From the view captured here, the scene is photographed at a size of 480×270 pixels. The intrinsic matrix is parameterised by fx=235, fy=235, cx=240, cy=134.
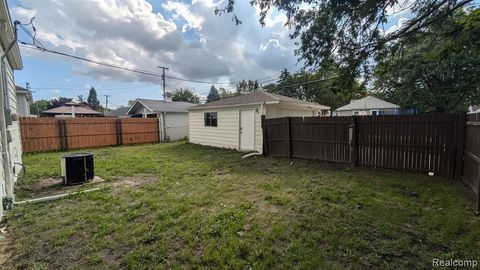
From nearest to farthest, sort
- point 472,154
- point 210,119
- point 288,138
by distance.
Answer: point 472,154
point 288,138
point 210,119

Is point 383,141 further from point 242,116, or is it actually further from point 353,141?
point 242,116

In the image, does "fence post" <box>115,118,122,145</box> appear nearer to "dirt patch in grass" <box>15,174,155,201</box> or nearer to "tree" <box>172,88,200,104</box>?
"dirt patch in grass" <box>15,174,155,201</box>

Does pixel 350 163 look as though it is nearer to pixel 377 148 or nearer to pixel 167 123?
pixel 377 148

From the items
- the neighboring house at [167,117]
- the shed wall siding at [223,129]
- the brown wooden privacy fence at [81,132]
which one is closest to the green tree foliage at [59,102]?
the neighboring house at [167,117]

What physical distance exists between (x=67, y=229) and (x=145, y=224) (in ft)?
3.68

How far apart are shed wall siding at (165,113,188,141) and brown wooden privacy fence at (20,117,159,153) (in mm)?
1090

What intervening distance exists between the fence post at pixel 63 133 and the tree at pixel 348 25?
12847mm

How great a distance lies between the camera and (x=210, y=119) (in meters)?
13.2

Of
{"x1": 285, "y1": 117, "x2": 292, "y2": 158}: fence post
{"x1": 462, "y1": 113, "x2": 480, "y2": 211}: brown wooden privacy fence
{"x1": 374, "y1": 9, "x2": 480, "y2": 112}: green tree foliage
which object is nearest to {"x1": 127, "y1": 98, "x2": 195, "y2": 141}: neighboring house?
{"x1": 285, "y1": 117, "x2": 292, "y2": 158}: fence post

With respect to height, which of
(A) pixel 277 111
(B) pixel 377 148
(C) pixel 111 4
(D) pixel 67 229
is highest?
(C) pixel 111 4

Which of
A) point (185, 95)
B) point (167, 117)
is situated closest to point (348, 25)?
point (167, 117)

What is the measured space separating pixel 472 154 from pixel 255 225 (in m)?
4.39

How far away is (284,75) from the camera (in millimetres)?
34781

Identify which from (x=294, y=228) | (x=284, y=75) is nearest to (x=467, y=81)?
(x=294, y=228)
